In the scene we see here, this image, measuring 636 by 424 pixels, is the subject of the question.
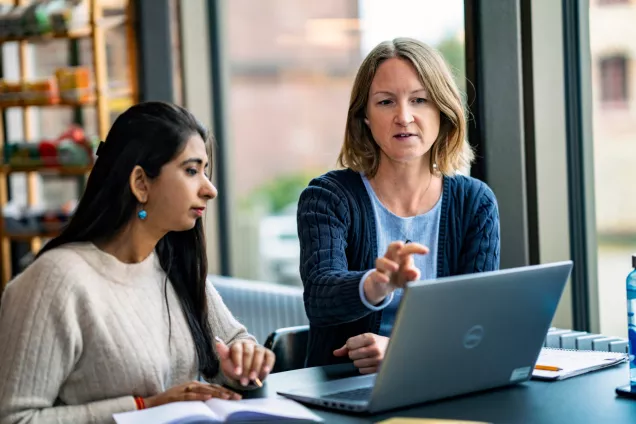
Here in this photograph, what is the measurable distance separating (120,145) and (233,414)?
1.84ft

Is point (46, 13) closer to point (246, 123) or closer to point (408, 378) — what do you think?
point (408, 378)

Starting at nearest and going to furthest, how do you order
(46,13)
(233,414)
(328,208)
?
(233,414)
(328,208)
(46,13)

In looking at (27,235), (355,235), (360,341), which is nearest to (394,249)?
(360,341)

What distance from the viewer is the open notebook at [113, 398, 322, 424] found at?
57.1 inches

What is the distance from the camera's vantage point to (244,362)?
5.54 feet

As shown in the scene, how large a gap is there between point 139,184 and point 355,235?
65 centimetres

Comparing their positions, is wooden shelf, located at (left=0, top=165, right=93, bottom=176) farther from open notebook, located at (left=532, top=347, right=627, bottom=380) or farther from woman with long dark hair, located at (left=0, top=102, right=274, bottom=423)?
open notebook, located at (left=532, top=347, right=627, bottom=380)

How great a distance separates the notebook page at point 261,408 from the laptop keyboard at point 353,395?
6 cm

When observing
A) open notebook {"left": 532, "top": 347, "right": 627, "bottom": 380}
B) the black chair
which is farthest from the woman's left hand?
the black chair

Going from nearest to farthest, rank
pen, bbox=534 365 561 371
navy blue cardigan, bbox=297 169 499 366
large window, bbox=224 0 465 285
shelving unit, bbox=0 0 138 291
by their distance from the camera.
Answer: pen, bbox=534 365 561 371
navy blue cardigan, bbox=297 169 499 366
shelving unit, bbox=0 0 138 291
large window, bbox=224 0 465 285

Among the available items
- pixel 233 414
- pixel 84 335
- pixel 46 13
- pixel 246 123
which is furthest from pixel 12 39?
pixel 246 123

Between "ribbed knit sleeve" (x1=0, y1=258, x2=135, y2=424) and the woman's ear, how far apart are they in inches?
7.7

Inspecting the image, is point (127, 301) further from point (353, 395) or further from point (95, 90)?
point (95, 90)

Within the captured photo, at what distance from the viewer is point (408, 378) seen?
1521 mm
